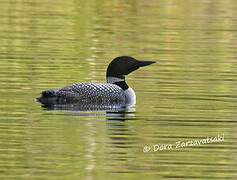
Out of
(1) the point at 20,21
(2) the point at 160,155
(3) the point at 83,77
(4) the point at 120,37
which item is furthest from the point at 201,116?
(1) the point at 20,21

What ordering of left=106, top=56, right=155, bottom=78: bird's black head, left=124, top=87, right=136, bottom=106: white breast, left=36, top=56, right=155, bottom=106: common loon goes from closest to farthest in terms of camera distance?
left=36, top=56, right=155, bottom=106: common loon, left=124, top=87, right=136, bottom=106: white breast, left=106, top=56, right=155, bottom=78: bird's black head

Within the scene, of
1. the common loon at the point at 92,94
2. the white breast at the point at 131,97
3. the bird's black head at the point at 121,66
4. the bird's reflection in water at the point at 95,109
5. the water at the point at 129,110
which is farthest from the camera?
the bird's black head at the point at 121,66

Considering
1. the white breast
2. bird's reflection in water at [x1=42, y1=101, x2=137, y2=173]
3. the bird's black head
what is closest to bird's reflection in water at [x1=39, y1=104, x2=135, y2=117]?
bird's reflection in water at [x1=42, y1=101, x2=137, y2=173]

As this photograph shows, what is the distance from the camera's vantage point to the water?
9.50 meters

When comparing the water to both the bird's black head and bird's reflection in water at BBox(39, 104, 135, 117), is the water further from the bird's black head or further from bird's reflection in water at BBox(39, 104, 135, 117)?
the bird's black head

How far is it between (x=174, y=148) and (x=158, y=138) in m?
0.45

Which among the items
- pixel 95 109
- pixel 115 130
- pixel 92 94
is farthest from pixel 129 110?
pixel 115 130

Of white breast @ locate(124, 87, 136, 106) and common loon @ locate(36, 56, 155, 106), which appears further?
white breast @ locate(124, 87, 136, 106)

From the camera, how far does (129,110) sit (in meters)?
12.6

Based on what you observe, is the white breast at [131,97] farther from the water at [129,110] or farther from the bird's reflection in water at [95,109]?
the bird's reflection in water at [95,109]

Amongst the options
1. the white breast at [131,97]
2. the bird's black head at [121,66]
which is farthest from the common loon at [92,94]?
the bird's black head at [121,66]

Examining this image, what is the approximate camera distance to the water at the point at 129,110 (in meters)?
9.50

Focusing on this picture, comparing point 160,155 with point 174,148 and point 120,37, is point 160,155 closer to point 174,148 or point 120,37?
point 174,148

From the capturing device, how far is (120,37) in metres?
21.8
